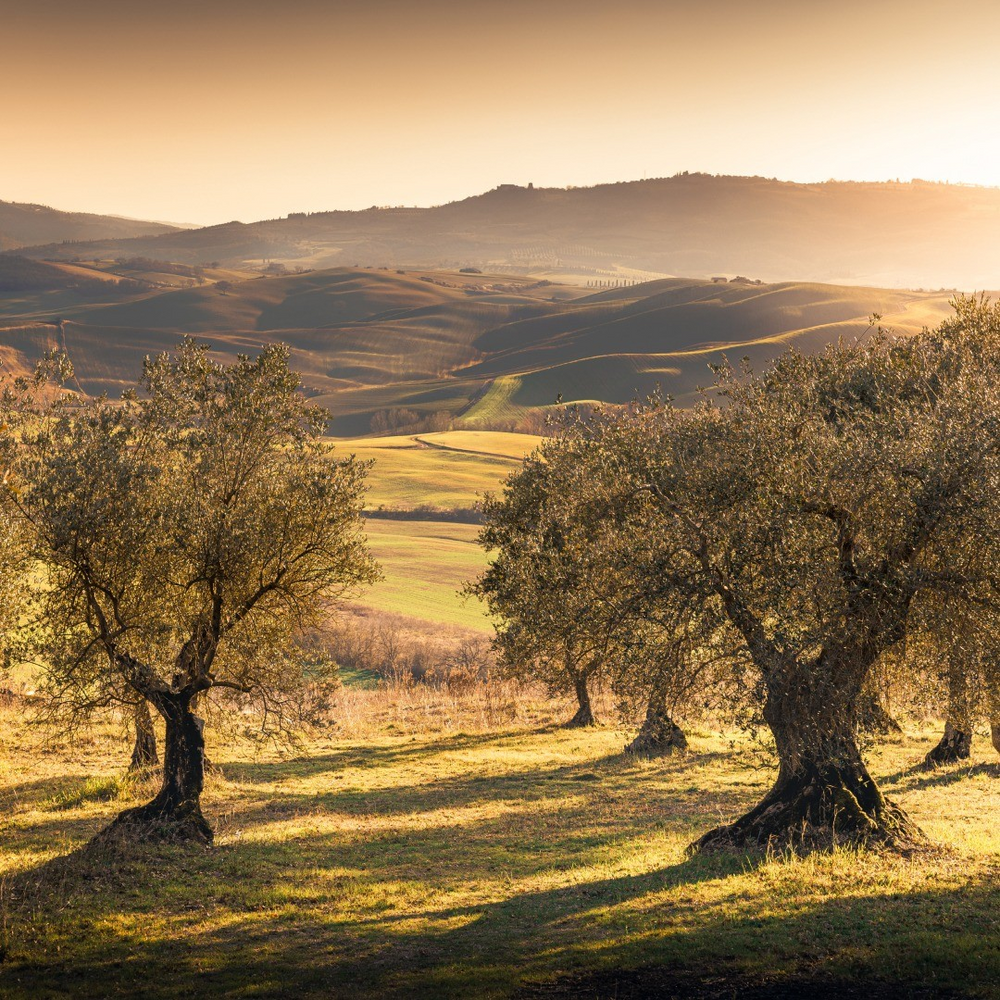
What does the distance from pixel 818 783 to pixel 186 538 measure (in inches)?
660

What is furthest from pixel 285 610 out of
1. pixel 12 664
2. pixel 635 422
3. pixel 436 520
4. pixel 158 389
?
pixel 436 520

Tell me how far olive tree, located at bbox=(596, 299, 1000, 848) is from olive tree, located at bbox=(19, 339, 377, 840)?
372 inches

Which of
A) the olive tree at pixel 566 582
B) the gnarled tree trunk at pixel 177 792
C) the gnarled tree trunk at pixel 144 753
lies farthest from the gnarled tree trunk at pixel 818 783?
the gnarled tree trunk at pixel 144 753

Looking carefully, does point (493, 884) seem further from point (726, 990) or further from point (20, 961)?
point (20, 961)

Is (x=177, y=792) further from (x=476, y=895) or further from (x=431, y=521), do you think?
(x=431, y=521)

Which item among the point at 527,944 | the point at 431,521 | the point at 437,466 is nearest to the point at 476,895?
the point at 527,944

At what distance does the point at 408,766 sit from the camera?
4028cm

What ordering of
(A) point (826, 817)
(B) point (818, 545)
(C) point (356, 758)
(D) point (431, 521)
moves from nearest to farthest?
(B) point (818, 545) < (A) point (826, 817) < (C) point (356, 758) < (D) point (431, 521)

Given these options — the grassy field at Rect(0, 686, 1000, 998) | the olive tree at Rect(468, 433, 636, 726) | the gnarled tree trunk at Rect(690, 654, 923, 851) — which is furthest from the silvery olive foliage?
the gnarled tree trunk at Rect(690, 654, 923, 851)

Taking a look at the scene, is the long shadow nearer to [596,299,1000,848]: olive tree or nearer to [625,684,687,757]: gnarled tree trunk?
[625,684,687,757]: gnarled tree trunk

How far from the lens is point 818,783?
75.3 ft

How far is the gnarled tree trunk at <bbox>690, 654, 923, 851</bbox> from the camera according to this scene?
21.4 metres

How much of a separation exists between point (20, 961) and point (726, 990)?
11.7 meters

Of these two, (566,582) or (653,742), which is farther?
(653,742)
